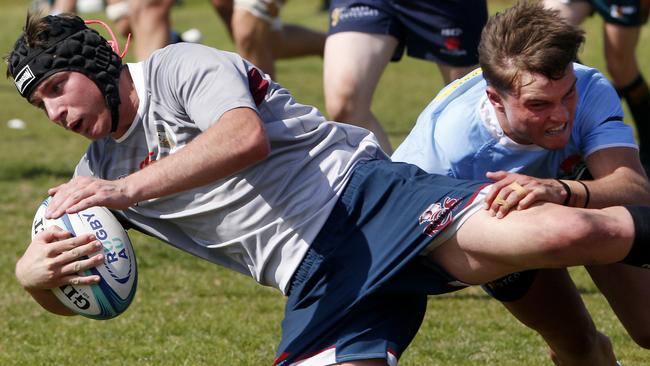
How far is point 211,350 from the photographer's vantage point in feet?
16.6

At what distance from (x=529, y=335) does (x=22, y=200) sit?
4.15 meters

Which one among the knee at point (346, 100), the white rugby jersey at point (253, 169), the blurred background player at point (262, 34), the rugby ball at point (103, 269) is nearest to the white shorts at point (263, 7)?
the blurred background player at point (262, 34)

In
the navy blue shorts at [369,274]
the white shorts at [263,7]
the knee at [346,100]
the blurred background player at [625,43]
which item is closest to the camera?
the navy blue shorts at [369,274]

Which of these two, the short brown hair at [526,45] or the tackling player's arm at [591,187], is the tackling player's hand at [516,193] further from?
the short brown hair at [526,45]

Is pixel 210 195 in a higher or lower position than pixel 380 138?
higher

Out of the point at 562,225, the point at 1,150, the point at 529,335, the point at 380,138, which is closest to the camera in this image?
the point at 562,225

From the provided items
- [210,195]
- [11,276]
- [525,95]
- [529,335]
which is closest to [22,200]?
[11,276]

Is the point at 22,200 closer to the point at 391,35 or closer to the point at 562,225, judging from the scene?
the point at 391,35

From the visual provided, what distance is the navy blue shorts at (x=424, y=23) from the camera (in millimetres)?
6160

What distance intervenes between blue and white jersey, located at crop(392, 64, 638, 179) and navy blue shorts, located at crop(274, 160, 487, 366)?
22 centimetres

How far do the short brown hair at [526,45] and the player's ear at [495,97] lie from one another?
0.03 metres

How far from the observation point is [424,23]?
248 inches

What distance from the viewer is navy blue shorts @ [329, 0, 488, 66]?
6160 millimetres

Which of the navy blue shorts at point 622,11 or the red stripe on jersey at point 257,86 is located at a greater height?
the red stripe on jersey at point 257,86
